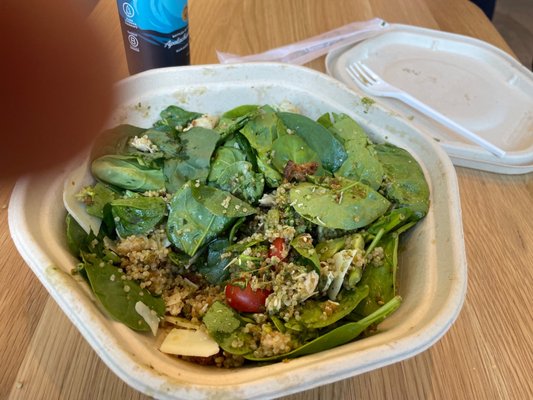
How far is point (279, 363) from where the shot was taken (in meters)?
0.53

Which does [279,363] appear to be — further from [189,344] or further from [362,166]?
[362,166]

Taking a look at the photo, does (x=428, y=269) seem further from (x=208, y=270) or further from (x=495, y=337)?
(x=208, y=270)

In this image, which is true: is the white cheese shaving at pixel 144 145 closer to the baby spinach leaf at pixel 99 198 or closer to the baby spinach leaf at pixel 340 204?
the baby spinach leaf at pixel 99 198

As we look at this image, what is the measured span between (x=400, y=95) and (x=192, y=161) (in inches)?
22.1

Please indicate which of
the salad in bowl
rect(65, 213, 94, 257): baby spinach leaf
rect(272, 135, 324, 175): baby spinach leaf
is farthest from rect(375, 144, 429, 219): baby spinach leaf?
rect(65, 213, 94, 257): baby spinach leaf

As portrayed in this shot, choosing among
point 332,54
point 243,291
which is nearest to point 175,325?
point 243,291

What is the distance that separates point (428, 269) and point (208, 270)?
0.32m

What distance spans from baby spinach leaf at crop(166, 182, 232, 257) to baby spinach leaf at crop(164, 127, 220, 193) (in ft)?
0.20

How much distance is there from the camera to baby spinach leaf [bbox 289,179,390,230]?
68cm

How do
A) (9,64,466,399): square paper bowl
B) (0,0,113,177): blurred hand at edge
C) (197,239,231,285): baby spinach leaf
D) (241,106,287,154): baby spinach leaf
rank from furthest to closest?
(241,106,287,154): baby spinach leaf < (197,239,231,285): baby spinach leaf < (9,64,466,399): square paper bowl < (0,0,113,177): blurred hand at edge

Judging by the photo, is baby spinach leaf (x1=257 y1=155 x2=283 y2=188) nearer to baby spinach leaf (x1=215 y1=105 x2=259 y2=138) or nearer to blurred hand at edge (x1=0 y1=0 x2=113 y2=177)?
baby spinach leaf (x1=215 y1=105 x2=259 y2=138)

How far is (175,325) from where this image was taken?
2.05ft

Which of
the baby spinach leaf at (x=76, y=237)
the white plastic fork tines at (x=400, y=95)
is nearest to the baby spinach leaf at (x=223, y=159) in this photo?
the baby spinach leaf at (x=76, y=237)

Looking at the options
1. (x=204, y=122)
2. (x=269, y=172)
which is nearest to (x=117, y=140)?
(x=204, y=122)
